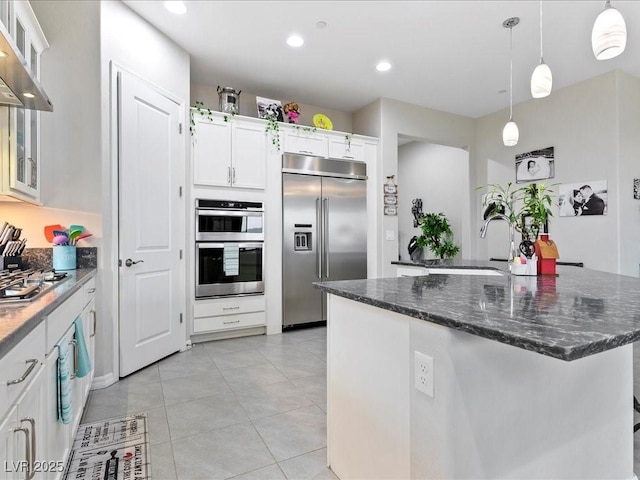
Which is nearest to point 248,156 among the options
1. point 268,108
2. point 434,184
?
point 268,108

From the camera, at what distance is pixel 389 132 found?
4.78m

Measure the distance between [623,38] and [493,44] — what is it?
2114mm

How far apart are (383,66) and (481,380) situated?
12.0ft

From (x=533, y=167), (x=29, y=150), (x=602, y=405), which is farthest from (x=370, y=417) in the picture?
(x=533, y=167)

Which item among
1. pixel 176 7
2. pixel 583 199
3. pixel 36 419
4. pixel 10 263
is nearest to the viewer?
pixel 36 419

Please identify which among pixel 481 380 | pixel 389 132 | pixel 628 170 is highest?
pixel 389 132

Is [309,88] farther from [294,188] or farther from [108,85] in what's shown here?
[108,85]

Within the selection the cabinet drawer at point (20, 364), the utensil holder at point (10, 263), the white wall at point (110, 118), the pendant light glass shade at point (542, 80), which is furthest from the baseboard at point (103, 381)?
the pendant light glass shade at point (542, 80)

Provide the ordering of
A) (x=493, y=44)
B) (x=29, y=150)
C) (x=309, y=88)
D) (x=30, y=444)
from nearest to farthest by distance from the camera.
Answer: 1. (x=30, y=444)
2. (x=29, y=150)
3. (x=493, y=44)
4. (x=309, y=88)

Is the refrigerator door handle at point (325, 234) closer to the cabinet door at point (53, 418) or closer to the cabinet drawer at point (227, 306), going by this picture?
the cabinet drawer at point (227, 306)

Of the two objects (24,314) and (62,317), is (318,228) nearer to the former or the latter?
(62,317)

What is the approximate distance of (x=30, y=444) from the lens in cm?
104

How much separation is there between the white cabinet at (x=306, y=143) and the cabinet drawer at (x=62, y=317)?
2.79 metres

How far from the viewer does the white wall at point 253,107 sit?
4293 mm
